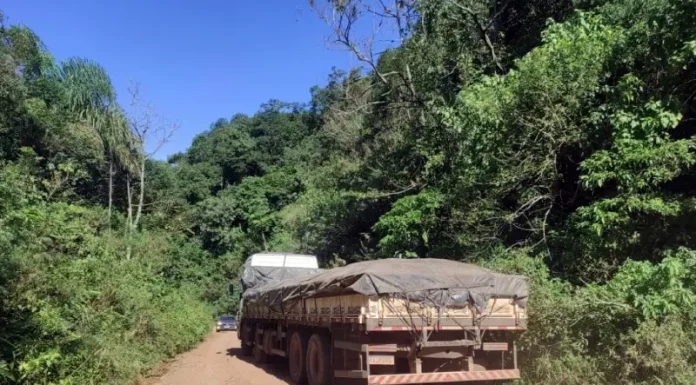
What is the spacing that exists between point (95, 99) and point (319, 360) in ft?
87.2

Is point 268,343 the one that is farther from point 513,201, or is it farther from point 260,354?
point 513,201

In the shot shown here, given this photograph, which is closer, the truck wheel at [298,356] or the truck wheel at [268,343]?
the truck wheel at [298,356]

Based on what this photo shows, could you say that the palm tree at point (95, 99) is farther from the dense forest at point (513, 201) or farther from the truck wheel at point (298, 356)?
the truck wheel at point (298, 356)

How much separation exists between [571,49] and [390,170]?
988cm

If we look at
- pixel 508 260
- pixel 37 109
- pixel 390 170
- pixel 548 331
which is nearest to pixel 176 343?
pixel 390 170

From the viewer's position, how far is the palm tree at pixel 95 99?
29.6 meters

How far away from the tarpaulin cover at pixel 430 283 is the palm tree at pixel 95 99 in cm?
2616

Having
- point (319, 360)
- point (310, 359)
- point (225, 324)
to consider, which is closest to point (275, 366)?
point (310, 359)

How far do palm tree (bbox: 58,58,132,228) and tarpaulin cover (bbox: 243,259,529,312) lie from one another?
85.8ft

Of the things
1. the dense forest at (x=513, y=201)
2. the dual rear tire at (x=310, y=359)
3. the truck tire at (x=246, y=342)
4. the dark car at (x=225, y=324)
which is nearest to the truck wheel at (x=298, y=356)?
the dual rear tire at (x=310, y=359)

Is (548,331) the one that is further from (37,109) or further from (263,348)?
(37,109)

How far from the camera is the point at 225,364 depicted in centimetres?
1462

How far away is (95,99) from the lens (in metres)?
30.4

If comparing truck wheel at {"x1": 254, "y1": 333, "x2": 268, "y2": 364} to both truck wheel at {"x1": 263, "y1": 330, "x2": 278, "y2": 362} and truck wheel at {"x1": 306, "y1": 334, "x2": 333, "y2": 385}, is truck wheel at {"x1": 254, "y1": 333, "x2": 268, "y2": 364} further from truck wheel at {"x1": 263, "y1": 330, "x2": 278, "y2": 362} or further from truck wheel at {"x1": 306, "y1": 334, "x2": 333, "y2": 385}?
truck wheel at {"x1": 306, "y1": 334, "x2": 333, "y2": 385}
